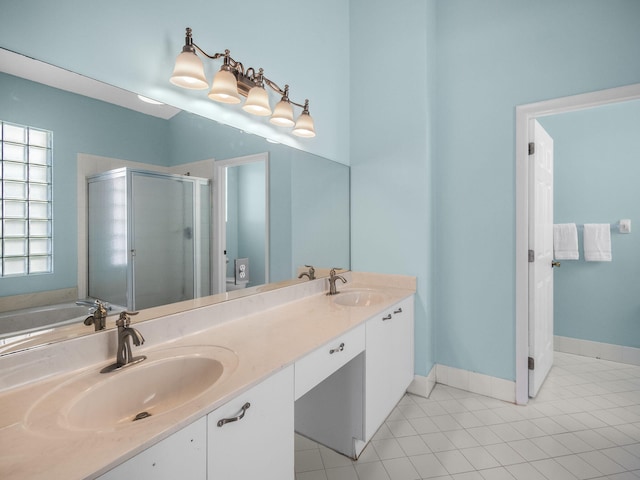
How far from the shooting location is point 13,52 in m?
0.92

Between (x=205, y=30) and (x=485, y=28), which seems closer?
(x=205, y=30)

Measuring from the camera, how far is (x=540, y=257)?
7.77 ft


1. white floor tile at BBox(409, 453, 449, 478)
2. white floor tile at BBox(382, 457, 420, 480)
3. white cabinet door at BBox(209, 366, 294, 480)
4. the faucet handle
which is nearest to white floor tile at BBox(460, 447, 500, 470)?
white floor tile at BBox(409, 453, 449, 478)

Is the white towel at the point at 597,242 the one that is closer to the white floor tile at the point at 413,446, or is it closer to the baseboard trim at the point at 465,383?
the baseboard trim at the point at 465,383

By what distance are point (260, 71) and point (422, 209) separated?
141 cm

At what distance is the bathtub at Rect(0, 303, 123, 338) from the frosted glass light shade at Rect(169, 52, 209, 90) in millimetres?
903

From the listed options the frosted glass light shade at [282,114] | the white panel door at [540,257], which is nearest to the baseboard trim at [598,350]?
the white panel door at [540,257]

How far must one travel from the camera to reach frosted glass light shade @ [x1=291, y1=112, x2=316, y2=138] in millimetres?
1993

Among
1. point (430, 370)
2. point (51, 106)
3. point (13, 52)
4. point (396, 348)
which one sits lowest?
point (430, 370)

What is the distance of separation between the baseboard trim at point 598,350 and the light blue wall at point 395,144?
1.58 metres

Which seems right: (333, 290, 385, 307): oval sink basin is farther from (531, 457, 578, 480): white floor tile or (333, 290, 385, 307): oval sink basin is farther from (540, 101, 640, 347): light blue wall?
(540, 101, 640, 347): light blue wall

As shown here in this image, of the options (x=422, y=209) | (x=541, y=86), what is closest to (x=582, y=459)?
(x=422, y=209)

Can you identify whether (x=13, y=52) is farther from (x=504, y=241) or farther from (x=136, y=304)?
(x=504, y=241)

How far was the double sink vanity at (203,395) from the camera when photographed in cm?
68
